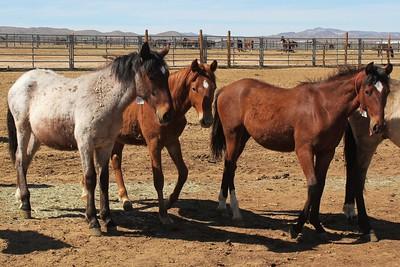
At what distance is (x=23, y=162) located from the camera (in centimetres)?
664

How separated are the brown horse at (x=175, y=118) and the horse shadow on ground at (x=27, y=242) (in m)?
1.28

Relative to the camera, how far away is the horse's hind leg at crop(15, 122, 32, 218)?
6.39 metres

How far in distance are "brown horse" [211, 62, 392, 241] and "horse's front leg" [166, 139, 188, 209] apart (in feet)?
1.87

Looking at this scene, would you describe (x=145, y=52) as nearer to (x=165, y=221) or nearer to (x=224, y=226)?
(x=165, y=221)

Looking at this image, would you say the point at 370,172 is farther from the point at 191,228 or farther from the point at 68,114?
the point at 68,114

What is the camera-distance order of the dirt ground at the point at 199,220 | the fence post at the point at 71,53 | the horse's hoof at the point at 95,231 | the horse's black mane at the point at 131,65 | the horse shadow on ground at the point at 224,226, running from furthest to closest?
the fence post at the point at 71,53 < the horse shadow on ground at the point at 224,226 < the horse's hoof at the point at 95,231 < the horse's black mane at the point at 131,65 < the dirt ground at the point at 199,220

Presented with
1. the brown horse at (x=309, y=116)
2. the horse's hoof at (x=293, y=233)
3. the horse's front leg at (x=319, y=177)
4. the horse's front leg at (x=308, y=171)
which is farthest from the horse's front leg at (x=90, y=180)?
the horse's front leg at (x=319, y=177)

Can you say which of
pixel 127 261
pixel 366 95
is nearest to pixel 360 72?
pixel 366 95

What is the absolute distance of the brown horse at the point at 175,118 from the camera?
5934mm

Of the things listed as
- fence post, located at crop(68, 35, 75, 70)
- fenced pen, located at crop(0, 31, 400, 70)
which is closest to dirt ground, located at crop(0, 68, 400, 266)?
fenced pen, located at crop(0, 31, 400, 70)

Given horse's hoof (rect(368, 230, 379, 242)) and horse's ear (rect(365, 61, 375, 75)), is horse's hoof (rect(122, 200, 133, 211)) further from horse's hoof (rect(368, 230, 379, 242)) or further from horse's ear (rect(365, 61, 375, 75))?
horse's ear (rect(365, 61, 375, 75))

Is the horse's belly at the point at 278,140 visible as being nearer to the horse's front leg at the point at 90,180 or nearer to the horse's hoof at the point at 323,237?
the horse's hoof at the point at 323,237

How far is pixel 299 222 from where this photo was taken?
5.92 m

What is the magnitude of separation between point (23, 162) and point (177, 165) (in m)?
1.85
